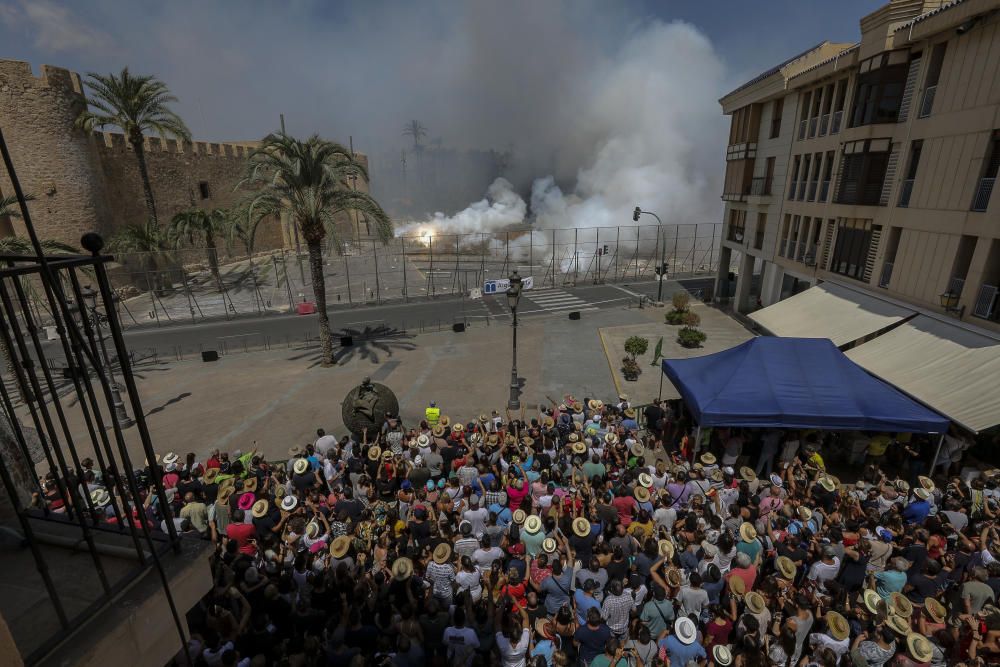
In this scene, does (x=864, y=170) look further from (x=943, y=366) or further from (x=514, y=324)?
(x=514, y=324)

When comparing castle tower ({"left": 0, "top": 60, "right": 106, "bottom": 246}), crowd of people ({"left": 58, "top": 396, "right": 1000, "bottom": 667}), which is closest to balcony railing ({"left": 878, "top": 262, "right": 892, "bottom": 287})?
crowd of people ({"left": 58, "top": 396, "right": 1000, "bottom": 667})

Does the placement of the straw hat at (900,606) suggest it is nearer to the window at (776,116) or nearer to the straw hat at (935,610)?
the straw hat at (935,610)

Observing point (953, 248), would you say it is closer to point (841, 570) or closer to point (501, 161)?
point (841, 570)

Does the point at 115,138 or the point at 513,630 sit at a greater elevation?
the point at 115,138

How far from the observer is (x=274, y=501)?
883cm

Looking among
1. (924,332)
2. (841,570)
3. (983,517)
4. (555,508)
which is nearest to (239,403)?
(555,508)

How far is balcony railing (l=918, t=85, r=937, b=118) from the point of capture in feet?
48.4

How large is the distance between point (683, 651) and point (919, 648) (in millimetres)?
2464

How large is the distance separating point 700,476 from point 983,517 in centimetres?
446

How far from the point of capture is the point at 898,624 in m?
5.79

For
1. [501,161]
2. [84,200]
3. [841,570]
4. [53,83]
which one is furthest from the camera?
[501,161]

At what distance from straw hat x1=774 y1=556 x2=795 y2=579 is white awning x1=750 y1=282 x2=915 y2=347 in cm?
1072

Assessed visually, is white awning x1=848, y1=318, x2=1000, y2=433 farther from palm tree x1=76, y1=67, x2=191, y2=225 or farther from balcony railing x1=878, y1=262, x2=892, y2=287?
palm tree x1=76, y1=67, x2=191, y2=225

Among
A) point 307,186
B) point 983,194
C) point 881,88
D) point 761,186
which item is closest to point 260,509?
point 307,186
